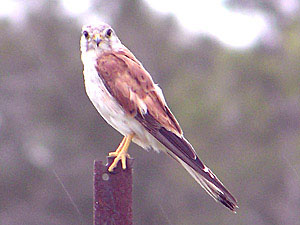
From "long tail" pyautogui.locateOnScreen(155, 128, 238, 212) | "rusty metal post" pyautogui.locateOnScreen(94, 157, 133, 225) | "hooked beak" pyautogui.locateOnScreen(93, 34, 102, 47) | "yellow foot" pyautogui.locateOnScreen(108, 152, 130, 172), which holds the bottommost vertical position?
"rusty metal post" pyautogui.locateOnScreen(94, 157, 133, 225)

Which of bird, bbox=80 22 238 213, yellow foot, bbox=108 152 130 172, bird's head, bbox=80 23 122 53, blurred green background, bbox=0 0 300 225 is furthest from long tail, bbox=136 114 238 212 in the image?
blurred green background, bbox=0 0 300 225

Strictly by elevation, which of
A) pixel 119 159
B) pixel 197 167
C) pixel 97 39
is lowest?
pixel 119 159

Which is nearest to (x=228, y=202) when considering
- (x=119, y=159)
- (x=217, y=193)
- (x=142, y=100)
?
(x=217, y=193)

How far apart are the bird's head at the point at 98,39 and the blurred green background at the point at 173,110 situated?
13.2m

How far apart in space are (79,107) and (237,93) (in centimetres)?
442

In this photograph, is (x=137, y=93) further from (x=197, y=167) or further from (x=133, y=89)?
(x=197, y=167)

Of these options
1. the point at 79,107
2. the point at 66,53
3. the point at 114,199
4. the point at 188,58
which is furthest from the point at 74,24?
the point at 114,199

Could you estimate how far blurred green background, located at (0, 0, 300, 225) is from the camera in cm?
1923

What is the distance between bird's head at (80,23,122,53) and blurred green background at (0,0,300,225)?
1323 cm

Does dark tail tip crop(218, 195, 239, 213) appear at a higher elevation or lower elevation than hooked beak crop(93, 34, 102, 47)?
lower

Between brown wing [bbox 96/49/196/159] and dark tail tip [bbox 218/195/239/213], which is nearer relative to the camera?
dark tail tip [bbox 218/195/239/213]

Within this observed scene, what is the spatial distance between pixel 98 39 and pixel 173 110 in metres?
14.2

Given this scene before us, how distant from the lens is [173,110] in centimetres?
1967

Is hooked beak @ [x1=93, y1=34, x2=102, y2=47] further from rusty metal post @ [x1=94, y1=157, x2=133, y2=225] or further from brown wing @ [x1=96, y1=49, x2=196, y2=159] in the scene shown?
rusty metal post @ [x1=94, y1=157, x2=133, y2=225]
